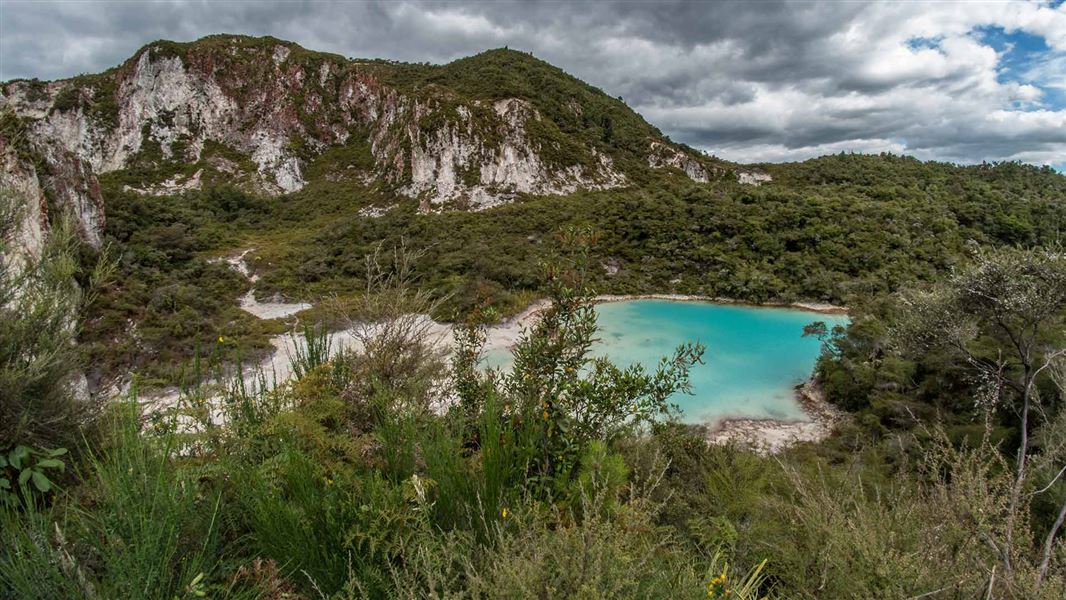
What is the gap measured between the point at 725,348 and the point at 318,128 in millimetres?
58917

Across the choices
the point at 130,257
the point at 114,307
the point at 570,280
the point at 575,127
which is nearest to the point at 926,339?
the point at 570,280

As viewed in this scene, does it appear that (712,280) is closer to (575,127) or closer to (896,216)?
(896,216)

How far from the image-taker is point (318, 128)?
5756 centimetres

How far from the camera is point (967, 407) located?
870 cm

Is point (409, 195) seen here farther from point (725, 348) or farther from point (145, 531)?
point (145, 531)

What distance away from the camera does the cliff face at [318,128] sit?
143 feet

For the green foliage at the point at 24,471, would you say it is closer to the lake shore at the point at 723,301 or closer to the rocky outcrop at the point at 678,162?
the lake shore at the point at 723,301

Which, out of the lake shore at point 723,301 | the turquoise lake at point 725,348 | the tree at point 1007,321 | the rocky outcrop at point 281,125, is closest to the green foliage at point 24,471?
the turquoise lake at point 725,348

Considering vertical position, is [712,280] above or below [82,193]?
below

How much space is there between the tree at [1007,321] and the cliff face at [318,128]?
35598mm

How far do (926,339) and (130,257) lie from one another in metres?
29.7

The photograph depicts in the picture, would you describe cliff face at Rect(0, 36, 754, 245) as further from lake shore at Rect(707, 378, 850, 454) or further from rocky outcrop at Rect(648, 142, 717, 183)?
lake shore at Rect(707, 378, 850, 454)

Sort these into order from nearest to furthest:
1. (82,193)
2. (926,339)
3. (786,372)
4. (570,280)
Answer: (570,280)
(926,339)
(786,372)
(82,193)

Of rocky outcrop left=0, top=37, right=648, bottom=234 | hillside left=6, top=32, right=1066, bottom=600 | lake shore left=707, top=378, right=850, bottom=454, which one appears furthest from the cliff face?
lake shore left=707, top=378, right=850, bottom=454
